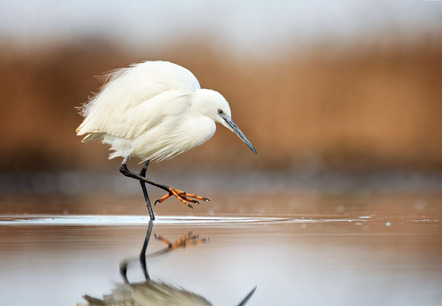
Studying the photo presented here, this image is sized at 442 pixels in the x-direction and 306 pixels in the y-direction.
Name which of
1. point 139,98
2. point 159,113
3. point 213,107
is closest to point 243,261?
point 213,107

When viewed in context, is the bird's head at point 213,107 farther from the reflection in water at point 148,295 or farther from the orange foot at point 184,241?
the reflection in water at point 148,295

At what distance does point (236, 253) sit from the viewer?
511 centimetres

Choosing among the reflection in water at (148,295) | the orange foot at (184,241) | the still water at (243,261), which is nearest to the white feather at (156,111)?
the still water at (243,261)

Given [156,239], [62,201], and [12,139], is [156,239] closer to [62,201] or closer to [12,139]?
[62,201]

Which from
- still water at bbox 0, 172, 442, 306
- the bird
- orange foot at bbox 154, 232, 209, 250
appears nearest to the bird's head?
the bird

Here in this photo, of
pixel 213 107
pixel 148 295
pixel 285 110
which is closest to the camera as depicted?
pixel 148 295

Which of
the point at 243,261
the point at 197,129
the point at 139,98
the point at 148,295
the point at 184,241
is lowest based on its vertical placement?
the point at 148,295

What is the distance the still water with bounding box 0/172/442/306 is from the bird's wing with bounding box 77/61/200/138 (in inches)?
32.2

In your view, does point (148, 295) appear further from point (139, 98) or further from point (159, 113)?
point (139, 98)

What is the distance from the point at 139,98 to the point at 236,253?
9.45ft

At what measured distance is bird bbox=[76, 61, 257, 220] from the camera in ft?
24.5

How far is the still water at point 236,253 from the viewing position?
3.83 metres

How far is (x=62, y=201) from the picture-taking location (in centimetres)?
1066

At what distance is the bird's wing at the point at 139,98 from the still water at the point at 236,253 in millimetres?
818
